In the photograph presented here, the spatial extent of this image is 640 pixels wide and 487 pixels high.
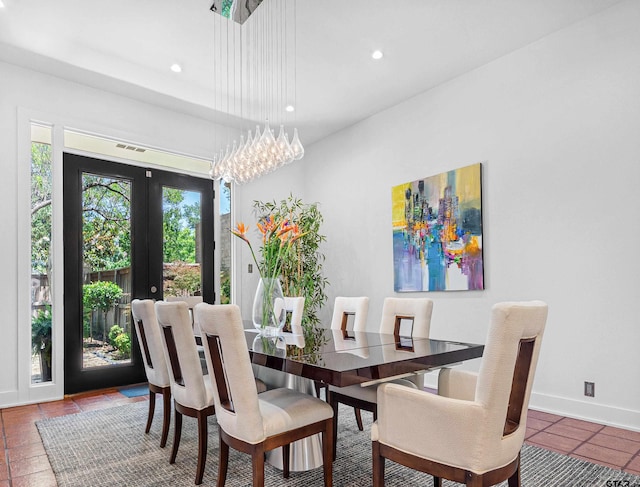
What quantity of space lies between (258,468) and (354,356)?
62cm

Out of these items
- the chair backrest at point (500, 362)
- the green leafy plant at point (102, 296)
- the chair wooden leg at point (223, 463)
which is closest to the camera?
the chair backrest at point (500, 362)

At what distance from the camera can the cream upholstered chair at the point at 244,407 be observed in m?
1.81

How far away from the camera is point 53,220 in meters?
4.13

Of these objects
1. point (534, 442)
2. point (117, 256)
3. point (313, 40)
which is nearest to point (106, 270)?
point (117, 256)

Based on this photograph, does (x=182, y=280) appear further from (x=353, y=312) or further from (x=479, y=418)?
(x=479, y=418)

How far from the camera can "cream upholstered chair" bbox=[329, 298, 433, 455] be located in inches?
Result: 96.8

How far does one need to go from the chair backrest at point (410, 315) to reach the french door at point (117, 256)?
2924 mm

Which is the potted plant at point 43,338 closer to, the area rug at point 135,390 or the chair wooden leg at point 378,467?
the area rug at point 135,390

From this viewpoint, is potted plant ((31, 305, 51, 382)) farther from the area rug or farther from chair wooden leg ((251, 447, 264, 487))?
chair wooden leg ((251, 447, 264, 487))

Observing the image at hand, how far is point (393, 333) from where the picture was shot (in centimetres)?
290

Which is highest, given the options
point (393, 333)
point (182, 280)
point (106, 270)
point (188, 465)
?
point (106, 270)

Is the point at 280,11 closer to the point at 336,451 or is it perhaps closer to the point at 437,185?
the point at 437,185

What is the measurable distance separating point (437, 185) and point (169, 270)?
3.09 meters

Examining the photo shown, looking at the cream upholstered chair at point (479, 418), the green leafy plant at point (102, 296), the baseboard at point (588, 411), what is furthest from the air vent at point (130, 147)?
the baseboard at point (588, 411)
